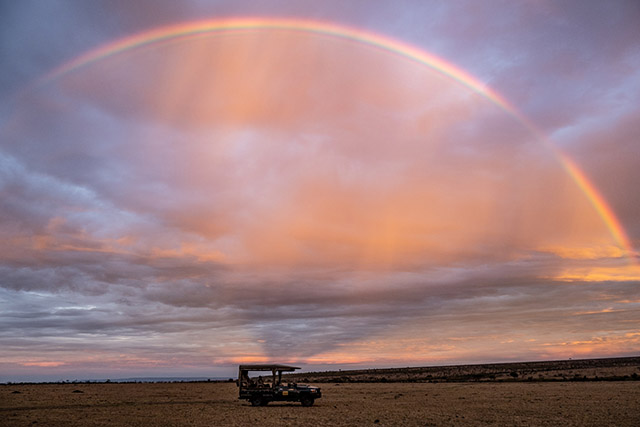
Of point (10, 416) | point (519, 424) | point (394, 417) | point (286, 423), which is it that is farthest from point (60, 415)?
point (519, 424)

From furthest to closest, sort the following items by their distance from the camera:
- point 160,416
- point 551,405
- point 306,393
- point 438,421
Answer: point 306,393 → point 551,405 → point 160,416 → point 438,421

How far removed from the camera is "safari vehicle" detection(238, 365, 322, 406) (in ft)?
145

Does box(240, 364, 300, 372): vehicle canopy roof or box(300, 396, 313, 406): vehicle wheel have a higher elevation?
box(240, 364, 300, 372): vehicle canopy roof

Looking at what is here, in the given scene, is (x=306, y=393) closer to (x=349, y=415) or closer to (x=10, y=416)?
(x=349, y=415)

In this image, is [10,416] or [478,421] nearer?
[478,421]

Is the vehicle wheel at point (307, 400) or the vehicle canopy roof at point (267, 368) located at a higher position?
the vehicle canopy roof at point (267, 368)

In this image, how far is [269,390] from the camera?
44.6m

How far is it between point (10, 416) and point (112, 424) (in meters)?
10.5

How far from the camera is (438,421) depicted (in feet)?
104

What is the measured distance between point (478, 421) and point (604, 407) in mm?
13055

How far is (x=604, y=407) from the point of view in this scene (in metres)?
38.5

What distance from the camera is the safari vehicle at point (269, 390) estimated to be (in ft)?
145

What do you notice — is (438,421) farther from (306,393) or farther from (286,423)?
(306,393)

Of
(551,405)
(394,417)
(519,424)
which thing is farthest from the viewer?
(551,405)
